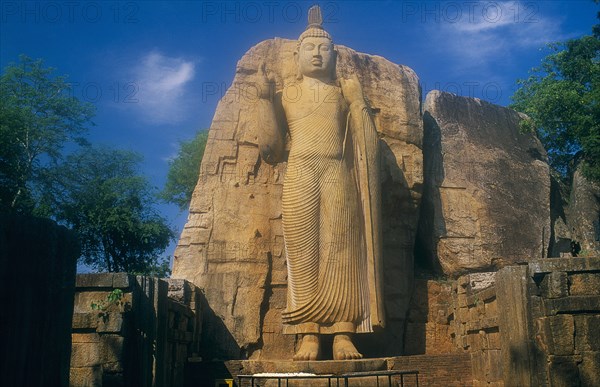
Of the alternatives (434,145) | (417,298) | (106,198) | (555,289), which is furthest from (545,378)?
(106,198)

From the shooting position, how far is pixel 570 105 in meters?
13.0

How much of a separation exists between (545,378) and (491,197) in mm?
5670

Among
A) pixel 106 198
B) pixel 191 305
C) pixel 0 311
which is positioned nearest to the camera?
pixel 0 311

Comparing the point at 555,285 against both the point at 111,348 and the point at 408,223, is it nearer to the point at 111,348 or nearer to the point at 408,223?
the point at 111,348

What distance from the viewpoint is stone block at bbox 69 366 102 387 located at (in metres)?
6.02

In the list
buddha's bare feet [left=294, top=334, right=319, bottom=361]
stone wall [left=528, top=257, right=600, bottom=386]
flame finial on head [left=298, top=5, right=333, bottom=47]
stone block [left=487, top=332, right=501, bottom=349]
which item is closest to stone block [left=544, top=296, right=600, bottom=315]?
stone wall [left=528, top=257, right=600, bottom=386]

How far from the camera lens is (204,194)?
35.4 ft

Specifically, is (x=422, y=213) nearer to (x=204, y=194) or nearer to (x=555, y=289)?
(x=204, y=194)

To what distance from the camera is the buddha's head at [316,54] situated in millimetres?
10242

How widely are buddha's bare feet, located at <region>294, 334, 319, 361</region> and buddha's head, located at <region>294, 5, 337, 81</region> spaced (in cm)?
433

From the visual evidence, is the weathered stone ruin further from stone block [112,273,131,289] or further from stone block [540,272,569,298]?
stone block [112,273,131,289]

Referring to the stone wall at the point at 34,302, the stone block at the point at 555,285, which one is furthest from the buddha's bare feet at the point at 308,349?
the stone wall at the point at 34,302

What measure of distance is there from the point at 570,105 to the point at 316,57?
20.4ft

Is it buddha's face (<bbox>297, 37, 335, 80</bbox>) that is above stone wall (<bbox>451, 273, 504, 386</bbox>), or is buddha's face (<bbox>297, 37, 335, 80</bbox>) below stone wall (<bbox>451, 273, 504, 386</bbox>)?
above
